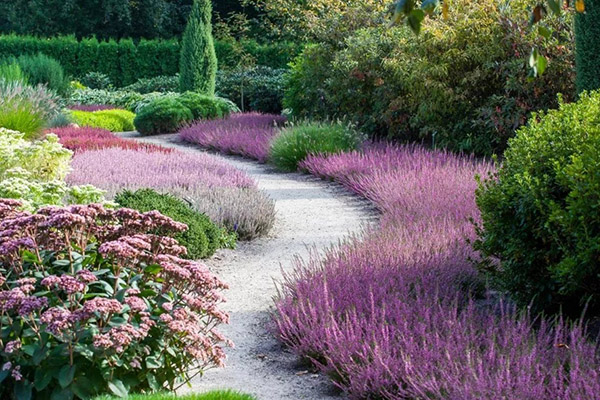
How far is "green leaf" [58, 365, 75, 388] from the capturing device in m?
3.17

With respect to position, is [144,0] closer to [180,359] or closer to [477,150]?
[477,150]

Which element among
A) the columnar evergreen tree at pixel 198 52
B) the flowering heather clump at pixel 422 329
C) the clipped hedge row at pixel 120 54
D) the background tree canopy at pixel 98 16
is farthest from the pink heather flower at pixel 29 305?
the background tree canopy at pixel 98 16

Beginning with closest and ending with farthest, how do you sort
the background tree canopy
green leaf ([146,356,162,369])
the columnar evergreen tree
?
1. green leaf ([146,356,162,369])
2. the columnar evergreen tree
3. the background tree canopy

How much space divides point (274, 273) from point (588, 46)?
6.35 meters

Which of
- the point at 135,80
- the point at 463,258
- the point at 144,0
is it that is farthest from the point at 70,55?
the point at 463,258

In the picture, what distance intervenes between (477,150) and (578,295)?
7520mm

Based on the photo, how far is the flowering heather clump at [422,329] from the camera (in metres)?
3.29

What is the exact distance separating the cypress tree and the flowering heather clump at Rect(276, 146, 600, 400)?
4441 millimetres

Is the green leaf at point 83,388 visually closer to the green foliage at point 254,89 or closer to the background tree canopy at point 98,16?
the green foliage at point 254,89

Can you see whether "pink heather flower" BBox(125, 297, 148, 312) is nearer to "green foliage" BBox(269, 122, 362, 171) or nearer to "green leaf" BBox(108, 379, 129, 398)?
"green leaf" BBox(108, 379, 129, 398)

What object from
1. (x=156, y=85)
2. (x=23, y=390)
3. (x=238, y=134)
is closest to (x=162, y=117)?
(x=238, y=134)

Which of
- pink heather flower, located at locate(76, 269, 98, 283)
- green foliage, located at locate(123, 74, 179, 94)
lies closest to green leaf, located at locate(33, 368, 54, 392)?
pink heather flower, located at locate(76, 269, 98, 283)

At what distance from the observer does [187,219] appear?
659 centimetres

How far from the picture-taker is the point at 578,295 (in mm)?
4434
